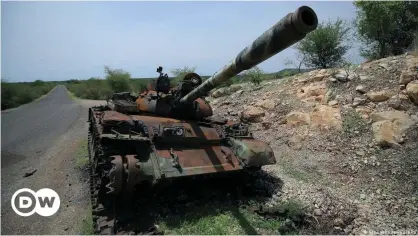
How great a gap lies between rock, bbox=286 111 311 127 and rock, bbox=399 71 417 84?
286 centimetres

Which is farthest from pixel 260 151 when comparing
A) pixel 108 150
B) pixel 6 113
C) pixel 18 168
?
pixel 6 113

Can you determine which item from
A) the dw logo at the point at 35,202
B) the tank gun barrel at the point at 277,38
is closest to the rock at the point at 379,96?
the tank gun barrel at the point at 277,38

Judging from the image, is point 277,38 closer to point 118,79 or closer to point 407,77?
point 407,77

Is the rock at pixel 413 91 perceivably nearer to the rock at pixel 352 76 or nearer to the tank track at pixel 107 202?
the rock at pixel 352 76

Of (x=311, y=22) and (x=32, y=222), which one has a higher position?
(x=311, y=22)

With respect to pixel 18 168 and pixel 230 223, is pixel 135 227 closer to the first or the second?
pixel 230 223

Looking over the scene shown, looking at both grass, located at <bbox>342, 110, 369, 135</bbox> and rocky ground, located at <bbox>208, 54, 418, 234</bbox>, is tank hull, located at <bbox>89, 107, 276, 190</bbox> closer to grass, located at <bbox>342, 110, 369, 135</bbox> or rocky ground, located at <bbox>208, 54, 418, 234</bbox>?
rocky ground, located at <bbox>208, 54, 418, 234</bbox>

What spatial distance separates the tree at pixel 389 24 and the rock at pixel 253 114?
20.8ft

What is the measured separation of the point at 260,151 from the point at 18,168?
23.5 feet

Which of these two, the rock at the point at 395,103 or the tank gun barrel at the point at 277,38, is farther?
the rock at the point at 395,103

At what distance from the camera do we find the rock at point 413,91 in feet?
31.2

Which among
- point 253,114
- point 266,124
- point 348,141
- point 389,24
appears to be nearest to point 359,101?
point 348,141

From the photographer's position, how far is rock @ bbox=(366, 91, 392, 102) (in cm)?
1004

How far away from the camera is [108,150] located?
247 inches
